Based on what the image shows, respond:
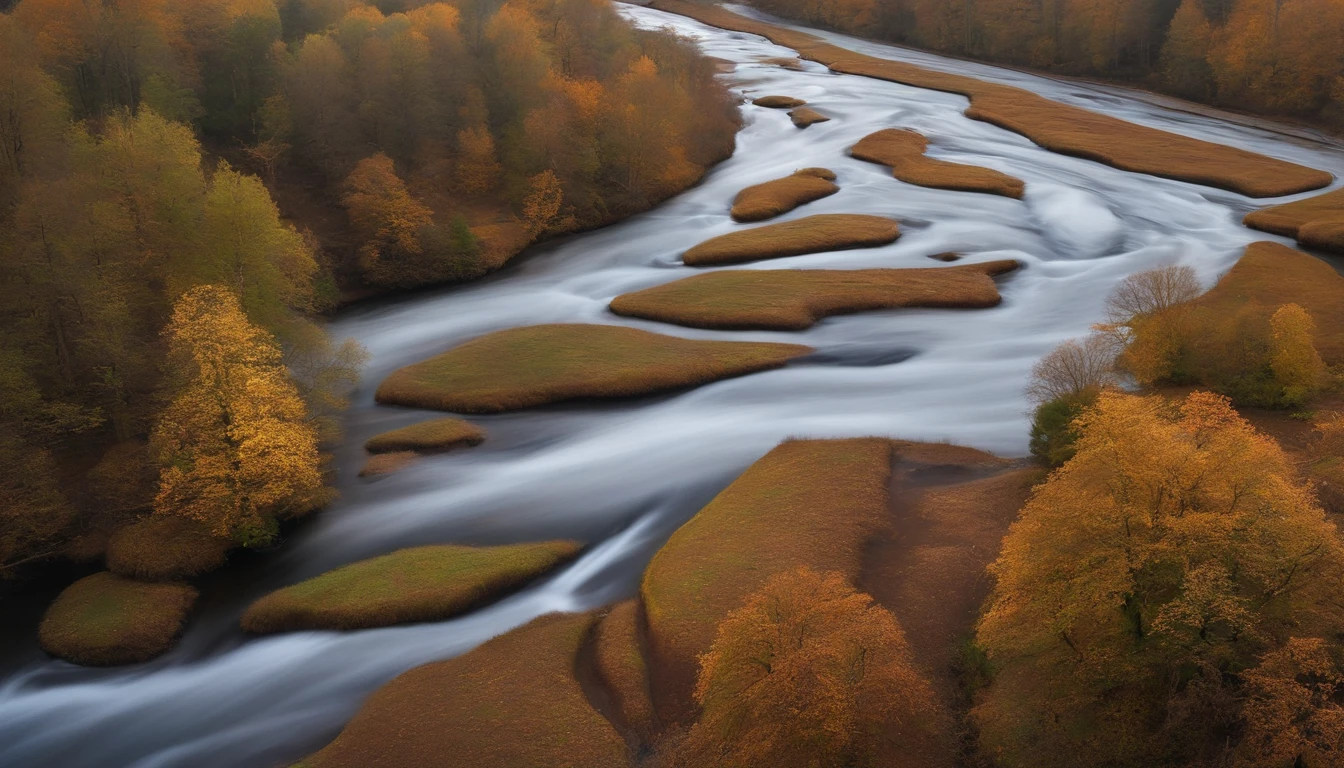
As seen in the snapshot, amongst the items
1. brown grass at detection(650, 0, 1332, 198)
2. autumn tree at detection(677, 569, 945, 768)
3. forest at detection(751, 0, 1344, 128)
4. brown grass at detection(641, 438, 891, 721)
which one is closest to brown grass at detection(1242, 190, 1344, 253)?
brown grass at detection(650, 0, 1332, 198)

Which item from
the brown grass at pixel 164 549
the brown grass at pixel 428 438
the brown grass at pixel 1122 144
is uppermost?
the brown grass at pixel 1122 144

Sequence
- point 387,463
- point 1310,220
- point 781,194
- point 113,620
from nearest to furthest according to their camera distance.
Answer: point 113,620
point 387,463
point 1310,220
point 781,194

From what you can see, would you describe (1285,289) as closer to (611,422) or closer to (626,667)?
(611,422)

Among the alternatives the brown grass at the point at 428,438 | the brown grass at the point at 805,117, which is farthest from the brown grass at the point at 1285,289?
the brown grass at the point at 805,117

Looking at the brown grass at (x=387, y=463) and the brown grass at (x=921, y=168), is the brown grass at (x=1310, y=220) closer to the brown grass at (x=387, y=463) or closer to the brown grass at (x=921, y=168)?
the brown grass at (x=921, y=168)

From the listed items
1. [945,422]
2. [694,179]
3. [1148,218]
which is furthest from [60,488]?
[1148,218]

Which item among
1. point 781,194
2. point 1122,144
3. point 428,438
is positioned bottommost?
point 428,438

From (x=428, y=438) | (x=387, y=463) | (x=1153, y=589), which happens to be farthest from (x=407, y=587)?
(x=1153, y=589)
